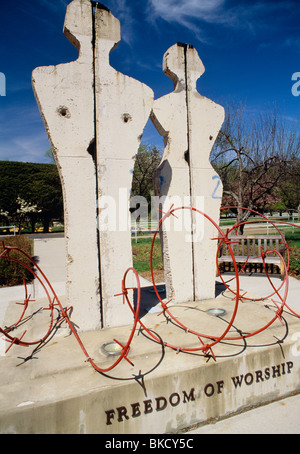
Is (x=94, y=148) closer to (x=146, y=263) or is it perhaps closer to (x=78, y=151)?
(x=78, y=151)

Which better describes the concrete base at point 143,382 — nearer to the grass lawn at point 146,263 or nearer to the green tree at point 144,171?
the grass lawn at point 146,263

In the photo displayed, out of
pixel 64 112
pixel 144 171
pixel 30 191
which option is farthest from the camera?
pixel 30 191

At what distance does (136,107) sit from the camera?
3914 mm

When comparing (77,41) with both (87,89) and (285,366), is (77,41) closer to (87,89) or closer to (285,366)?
(87,89)

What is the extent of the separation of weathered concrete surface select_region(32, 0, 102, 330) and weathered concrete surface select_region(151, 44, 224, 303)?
A: 3.80ft

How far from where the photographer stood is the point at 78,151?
361 centimetres

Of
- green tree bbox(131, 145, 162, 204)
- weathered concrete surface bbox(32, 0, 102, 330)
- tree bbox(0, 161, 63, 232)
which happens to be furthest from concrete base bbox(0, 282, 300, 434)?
tree bbox(0, 161, 63, 232)

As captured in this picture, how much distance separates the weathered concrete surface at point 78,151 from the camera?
353 cm

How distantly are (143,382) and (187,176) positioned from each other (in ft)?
10.0

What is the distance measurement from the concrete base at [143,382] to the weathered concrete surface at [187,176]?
3.66 feet

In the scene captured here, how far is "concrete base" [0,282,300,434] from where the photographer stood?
7.38 feet

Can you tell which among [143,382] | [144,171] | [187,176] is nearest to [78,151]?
[187,176]
